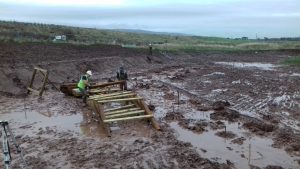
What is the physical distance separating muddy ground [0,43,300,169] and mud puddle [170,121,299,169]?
0.02 m

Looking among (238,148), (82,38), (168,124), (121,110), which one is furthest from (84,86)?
(82,38)

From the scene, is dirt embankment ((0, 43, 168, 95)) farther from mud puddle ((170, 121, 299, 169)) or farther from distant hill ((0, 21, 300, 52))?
mud puddle ((170, 121, 299, 169))

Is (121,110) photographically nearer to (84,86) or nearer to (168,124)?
(168,124)

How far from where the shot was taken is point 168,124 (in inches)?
A: 537

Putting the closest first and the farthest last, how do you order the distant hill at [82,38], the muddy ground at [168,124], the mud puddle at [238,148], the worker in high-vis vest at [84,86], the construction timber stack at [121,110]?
the mud puddle at [238,148]
the muddy ground at [168,124]
the construction timber stack at [121,110]
the worker in high-vis vest at [84,86]
the distant hill at [82,38]

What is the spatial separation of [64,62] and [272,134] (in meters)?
16.9

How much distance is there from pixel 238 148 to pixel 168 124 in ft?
10.5

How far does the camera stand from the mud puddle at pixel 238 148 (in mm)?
9844

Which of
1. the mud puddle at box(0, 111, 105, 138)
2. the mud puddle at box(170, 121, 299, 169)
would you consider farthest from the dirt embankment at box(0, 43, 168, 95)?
the mud puddle at box(170, 121, 299, 169)

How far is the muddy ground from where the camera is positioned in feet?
32.8

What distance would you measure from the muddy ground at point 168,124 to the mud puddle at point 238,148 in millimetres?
23

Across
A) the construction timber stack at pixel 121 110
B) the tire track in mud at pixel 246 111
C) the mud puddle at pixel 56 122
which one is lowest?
the mud puddle at pixel 56 122

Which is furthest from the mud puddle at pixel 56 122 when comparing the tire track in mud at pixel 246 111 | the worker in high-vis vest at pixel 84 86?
the tire track in mud at pixel 246 111

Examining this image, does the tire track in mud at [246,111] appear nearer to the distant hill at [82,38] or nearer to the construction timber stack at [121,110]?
the construction timber stack at [121,110]
